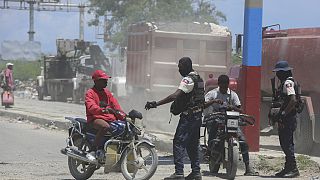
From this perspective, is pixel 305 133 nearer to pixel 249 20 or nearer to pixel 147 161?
pixel 249 20

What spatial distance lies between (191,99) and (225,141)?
1.02 meters

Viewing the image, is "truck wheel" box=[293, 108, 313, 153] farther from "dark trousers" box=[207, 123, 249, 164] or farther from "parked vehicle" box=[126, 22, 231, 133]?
"parked vehicle" box=[126, 22, 231, 133]

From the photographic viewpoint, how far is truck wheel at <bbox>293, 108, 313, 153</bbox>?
13.1m

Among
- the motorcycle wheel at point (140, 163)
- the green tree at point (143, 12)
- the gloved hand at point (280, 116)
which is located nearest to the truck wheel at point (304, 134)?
the gloved hand at point (280, 116)

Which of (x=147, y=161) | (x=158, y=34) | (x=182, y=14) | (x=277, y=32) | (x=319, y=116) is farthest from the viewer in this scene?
(x=182, y=14)

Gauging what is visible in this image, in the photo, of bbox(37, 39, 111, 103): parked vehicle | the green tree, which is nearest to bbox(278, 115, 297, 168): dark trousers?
bbox(37, 39, 111, 103): parked vehicle

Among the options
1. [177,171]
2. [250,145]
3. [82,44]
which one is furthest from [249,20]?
[82,44]

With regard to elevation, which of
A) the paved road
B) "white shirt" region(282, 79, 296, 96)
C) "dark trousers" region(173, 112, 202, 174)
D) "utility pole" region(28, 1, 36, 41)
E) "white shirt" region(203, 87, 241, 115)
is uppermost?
"utility pole" region(28, 1, 36, 41)

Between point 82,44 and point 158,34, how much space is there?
21.6 m

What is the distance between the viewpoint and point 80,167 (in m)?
9.91

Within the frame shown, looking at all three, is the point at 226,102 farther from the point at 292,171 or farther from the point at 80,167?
the point at 80,167

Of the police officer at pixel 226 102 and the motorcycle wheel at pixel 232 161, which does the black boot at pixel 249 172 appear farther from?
the motorcycle wheel at pixel 232 161

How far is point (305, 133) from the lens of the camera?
43.5ft

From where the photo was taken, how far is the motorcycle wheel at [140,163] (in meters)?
9.03
